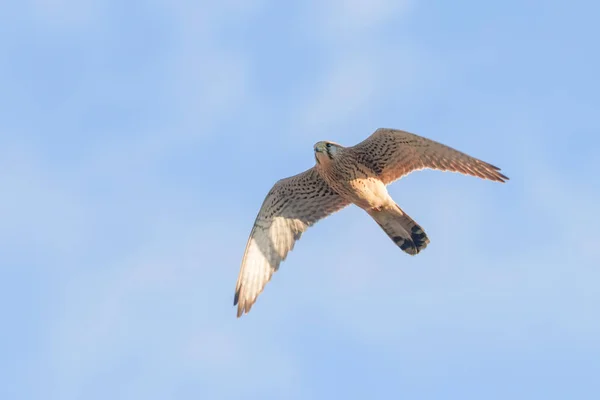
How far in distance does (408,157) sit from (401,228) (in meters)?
0.86

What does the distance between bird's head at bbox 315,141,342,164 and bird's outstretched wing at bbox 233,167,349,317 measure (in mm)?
674

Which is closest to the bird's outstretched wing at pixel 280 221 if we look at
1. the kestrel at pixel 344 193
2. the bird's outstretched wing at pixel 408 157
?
the kestrel at pixel 344 193

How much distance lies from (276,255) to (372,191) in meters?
1.65

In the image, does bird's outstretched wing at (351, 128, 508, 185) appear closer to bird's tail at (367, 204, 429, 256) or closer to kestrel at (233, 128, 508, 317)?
kestrel at (233, 128, 508, 317)

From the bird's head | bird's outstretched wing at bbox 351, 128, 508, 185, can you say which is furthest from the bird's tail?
the bird's head

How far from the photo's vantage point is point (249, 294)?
12695 millimetres

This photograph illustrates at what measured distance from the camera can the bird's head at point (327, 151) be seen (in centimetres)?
1199

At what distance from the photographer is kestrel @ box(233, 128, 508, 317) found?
1167 cm

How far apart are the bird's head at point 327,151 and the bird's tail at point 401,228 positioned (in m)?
0.79

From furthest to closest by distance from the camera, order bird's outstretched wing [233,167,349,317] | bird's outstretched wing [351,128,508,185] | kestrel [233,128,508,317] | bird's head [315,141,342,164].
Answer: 1. bird's outstretched wing [233,167,349,317]
2. bird's head [315,141,342,164]
3. kestrel [233,128,508,317]
4. bird's outstretched wing [351,128,508,185]

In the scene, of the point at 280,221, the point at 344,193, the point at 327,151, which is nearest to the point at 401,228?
the point at 344,193

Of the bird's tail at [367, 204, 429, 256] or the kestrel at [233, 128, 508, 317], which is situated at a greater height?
the kestrel at [233, 128, 508, 317]

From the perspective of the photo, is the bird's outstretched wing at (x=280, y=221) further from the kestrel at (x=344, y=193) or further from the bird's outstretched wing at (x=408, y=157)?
the bird's outstretched wing at (x=408, y=157)

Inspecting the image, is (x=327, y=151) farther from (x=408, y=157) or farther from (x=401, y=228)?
(x=401, y=228)
